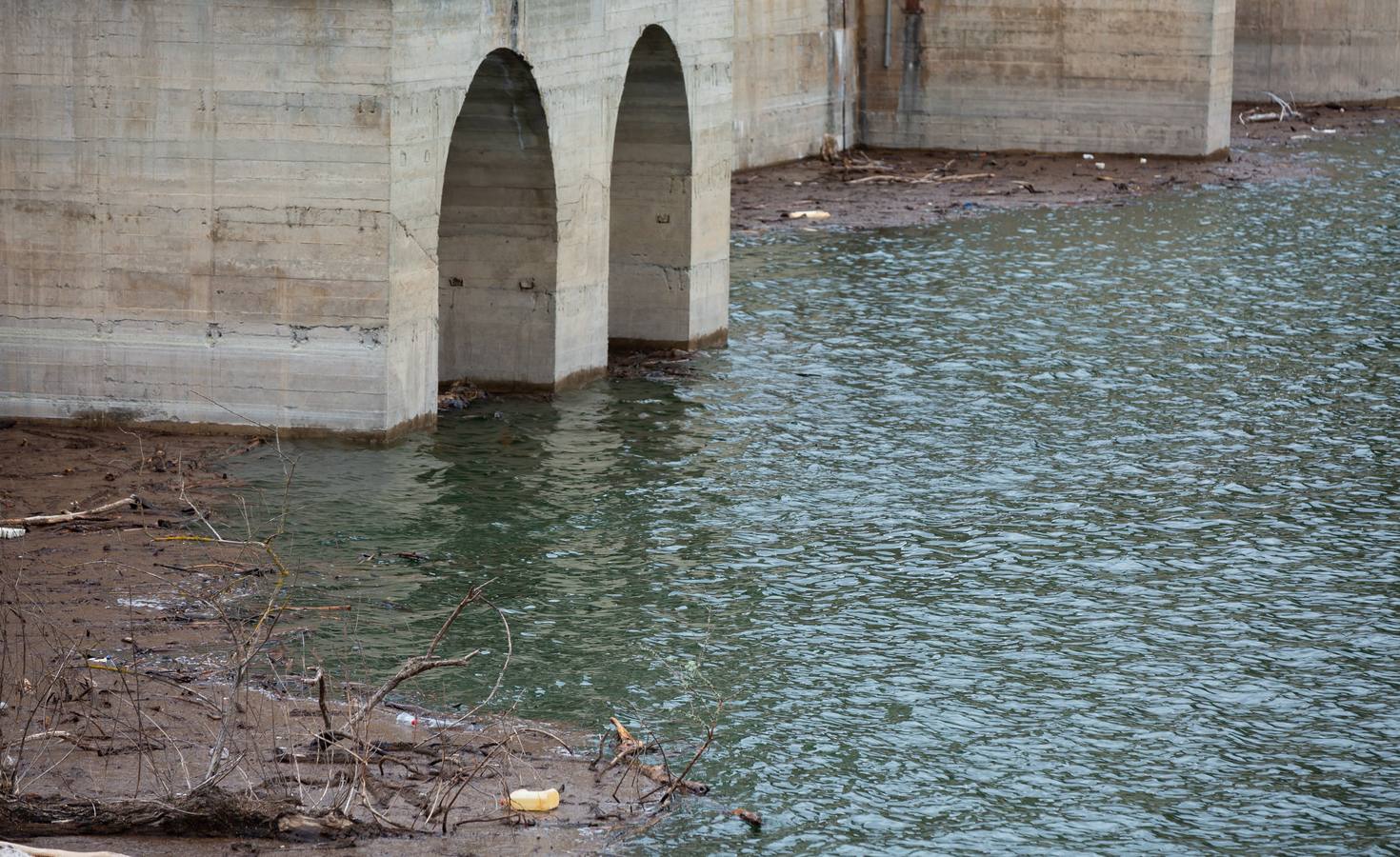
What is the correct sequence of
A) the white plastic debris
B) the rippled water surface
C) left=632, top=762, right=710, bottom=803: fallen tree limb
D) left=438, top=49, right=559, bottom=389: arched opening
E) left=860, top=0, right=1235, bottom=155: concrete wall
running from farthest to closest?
left=860, top=0, right=1235, bottom=155: concrete wall → left=438, top=49, right=559, bottom=389: arched opening → the white plastic debris → the rippled water surface → left=632, top=762, right=710, bottom=803: fallen tree limb

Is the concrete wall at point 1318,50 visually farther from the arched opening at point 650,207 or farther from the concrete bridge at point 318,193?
the arched opening at point 650,207

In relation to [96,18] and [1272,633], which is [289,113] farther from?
[1272,633]

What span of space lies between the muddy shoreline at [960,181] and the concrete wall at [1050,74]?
50 cm

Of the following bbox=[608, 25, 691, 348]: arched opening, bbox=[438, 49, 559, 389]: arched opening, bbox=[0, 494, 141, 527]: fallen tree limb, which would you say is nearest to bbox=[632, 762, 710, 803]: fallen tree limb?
bbox=[0, 494, 141, 527]: fallen tree limb

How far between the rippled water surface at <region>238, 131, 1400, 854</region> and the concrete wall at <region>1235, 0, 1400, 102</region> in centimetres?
2509

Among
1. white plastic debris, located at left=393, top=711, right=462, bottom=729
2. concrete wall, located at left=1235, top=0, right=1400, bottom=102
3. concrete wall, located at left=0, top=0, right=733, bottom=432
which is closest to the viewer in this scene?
white plastic debris, located at left=393, top=711, right=462, bottom=729

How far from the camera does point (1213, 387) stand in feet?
81.3

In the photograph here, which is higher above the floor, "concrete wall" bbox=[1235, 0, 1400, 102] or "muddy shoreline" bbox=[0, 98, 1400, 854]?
"concrete wall" bbox=[1235, 0, 1400, 102]

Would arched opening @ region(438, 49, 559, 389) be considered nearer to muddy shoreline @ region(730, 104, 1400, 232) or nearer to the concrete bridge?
the concrete bridge

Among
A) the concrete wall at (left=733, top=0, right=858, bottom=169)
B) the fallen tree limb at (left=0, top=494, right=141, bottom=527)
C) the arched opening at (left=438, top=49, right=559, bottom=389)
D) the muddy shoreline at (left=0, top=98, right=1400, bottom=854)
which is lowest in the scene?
the muddy shoreline at (left=0, top=98, right=1400, bottom=854)

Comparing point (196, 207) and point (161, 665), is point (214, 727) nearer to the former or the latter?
point (161, 665)

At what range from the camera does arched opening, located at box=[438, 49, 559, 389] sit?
911 inches

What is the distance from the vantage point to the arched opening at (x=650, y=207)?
2595cm

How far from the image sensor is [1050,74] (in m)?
45.2
